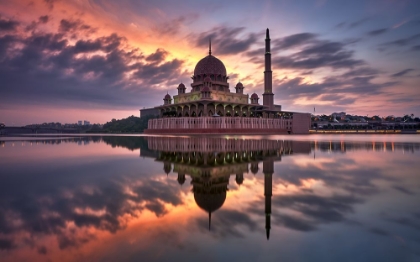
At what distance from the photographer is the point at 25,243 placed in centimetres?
446

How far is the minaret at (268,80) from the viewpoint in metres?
90.2

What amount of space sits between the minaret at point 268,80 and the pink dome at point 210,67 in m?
16.4

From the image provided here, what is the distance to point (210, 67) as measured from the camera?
3290 inches

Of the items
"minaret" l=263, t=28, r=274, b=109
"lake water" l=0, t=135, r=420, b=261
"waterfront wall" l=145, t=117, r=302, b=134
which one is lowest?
"lake water" l=0, t=135, r=420, b=261

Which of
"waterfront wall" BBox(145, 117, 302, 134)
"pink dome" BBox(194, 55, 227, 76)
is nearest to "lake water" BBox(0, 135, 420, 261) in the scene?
"waterfront wall" BBox(145, 117, 302, 134)

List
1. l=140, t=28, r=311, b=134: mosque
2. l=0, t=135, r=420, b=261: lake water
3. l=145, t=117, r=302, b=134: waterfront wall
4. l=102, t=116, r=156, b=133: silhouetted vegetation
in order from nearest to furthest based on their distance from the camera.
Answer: l=0, t=135, r=420, b=261: lake water
l=145, t=117, r=302, b=134: waterfront wall
l=140, t=28, r=311, b=134: mosque
l=102, t=116, r=156, b=133: silhouetted vegetation

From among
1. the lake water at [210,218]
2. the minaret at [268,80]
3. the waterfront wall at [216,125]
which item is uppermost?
the minaret at [268,80]

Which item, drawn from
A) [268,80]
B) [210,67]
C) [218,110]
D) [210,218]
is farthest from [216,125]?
[210,218]

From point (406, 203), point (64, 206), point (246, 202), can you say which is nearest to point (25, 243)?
point (64, 206)

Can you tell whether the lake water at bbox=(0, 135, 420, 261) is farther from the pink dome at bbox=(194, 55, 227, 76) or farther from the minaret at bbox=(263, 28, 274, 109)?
the minaret at bbox=(263, 28, 274, 109)

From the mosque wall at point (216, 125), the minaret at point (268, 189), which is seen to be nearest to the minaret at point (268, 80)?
the mosque wall at point (216, 125)

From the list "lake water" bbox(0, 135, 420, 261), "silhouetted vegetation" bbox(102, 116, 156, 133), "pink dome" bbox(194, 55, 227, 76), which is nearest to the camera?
"lake water" bbox(0, 135, 420, 261)

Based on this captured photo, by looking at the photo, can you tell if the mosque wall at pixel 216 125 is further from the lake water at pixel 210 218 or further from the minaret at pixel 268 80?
the lake water at pixel 210 218

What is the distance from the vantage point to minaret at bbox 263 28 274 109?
90.2 meters
